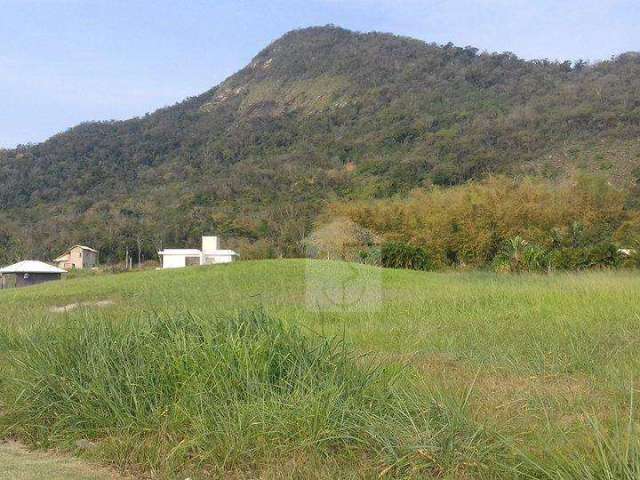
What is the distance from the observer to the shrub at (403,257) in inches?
951

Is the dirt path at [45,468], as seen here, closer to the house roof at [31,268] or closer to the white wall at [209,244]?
the white wall at [209,244]

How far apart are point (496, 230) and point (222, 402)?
22.7 m

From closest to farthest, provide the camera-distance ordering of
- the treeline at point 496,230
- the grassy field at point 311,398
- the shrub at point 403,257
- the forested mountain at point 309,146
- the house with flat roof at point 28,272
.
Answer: the grassy field at point 311,398, the treeline at point 496,230, the shrub at point 403,257, the house with flat roof at point 28,272, the forested mountain at point 309,146

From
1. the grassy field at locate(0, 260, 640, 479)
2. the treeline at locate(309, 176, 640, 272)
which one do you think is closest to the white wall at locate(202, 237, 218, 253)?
the treeline at locate(309, 176, 640, 272)

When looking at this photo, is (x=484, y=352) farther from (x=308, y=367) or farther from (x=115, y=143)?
(x=115, y=143)

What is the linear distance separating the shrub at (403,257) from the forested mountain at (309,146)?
989 cm

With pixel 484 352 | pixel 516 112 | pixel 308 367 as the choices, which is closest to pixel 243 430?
pixel 308 367

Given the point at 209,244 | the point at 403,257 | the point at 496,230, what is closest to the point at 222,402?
the point at 403,257

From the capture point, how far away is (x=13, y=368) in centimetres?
588

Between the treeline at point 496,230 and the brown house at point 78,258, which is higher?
the treeline at point 496,230

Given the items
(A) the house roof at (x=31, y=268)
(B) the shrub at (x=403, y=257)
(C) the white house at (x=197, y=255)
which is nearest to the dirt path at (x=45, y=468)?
(B) the shrub at (x=403, y=257)

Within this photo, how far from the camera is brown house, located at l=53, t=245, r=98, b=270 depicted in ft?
151

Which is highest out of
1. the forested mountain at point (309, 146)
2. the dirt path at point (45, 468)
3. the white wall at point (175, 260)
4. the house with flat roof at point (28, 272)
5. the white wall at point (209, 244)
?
the forested mountain at point (309, 146)

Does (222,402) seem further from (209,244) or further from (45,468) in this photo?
(209,244)
